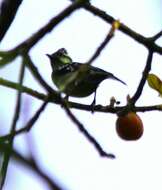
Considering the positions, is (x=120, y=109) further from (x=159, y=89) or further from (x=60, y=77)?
(x=60, y=77)

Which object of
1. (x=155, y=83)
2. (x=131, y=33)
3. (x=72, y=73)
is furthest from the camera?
(x=72, y=73)

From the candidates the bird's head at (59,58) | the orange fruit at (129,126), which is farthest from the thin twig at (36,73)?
the bird's head at (59,58)

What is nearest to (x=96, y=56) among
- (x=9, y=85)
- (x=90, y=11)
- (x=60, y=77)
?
(x=90, y=11)

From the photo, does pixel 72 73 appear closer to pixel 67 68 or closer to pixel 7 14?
pixel 67 68

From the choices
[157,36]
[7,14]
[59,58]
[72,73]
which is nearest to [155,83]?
[157,36]

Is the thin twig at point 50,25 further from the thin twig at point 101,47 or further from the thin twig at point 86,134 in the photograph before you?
the thin twig at point 86,134

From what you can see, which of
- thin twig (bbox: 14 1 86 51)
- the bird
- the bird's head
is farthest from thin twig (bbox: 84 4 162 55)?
the bird's head
